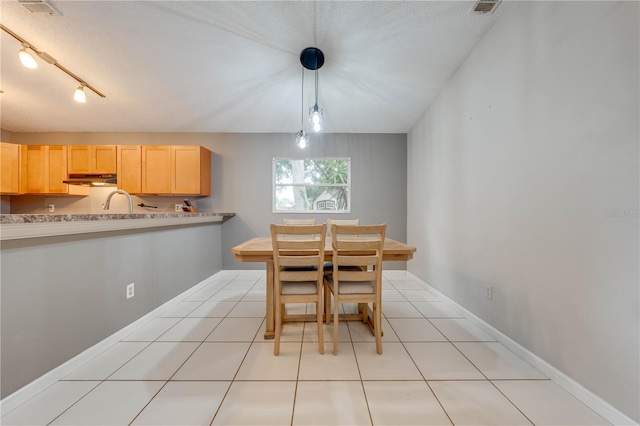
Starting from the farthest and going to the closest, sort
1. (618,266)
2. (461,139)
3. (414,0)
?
(461,139), (414,0), (618,266)

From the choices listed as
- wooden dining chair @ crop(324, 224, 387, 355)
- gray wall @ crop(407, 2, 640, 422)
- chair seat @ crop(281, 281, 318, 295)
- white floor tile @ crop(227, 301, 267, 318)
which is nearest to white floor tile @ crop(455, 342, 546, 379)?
gray wall @ crop(407, 2, 640, 422)

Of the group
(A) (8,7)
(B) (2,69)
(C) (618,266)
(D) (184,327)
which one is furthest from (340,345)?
(B) (2,69)

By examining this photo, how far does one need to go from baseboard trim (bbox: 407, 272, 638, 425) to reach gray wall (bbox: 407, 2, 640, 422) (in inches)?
1.3

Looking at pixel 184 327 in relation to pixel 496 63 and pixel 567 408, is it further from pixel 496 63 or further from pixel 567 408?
pixel 496 63

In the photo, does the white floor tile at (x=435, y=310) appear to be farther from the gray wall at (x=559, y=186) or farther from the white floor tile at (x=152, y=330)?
the white floor tile at (x=152, y=330)

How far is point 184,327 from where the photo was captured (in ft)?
6.77

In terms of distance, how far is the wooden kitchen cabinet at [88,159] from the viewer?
340cm

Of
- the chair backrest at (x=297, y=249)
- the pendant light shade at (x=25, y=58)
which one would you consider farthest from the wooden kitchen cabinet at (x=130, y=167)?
the chair backrest at (x=297, y=249)

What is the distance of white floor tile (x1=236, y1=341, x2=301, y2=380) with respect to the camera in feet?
4.74

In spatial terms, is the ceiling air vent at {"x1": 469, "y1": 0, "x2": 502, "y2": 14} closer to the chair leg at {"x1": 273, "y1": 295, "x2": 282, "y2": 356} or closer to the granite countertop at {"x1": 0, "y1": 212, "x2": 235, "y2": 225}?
the chair leg at {"x1": 273, "y1": 295, "x2": 282, "y2": 356}

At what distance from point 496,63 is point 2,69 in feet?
16.1

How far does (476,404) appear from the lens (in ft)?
4.06

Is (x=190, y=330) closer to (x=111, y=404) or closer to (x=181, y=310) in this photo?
(x=181, y=310)

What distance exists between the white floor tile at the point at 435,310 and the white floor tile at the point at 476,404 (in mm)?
944
